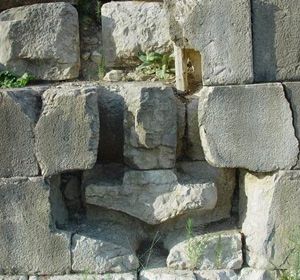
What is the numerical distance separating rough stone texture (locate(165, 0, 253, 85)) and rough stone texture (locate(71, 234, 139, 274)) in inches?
58.5

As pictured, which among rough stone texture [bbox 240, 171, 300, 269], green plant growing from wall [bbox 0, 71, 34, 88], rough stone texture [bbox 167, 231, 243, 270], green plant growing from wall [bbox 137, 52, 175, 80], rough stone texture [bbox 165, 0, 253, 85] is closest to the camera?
rough stone texture [bbox 165, 0, 253, 85]

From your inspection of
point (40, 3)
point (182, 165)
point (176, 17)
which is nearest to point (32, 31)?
point (40, 3)

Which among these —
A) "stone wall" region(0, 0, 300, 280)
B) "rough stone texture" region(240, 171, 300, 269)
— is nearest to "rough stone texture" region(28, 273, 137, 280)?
"stone wall" region(0, 0, 300, 280)

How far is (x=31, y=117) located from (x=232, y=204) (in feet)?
5.95

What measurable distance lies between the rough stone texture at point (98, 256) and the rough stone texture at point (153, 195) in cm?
31

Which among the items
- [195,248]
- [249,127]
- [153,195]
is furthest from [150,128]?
[195,248]

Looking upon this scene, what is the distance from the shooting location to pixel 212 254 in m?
4.39

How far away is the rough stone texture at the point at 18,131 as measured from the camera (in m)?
4.10

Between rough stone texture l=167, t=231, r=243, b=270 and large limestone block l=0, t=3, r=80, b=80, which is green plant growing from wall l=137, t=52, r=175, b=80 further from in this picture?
rough stone texture l=167, t=231, r=243, b=270

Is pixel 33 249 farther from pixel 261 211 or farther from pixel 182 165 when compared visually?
pixel 261 211

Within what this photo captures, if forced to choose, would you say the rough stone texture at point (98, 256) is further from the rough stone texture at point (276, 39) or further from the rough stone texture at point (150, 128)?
the rough stone texture at point (276, 39)

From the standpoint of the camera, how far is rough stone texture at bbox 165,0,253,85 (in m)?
4.08

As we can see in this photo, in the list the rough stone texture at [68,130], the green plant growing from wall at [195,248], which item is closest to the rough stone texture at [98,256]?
the green plant growing from wall at [195,248]

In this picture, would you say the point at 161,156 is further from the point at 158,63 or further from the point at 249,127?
the point at 158,63
